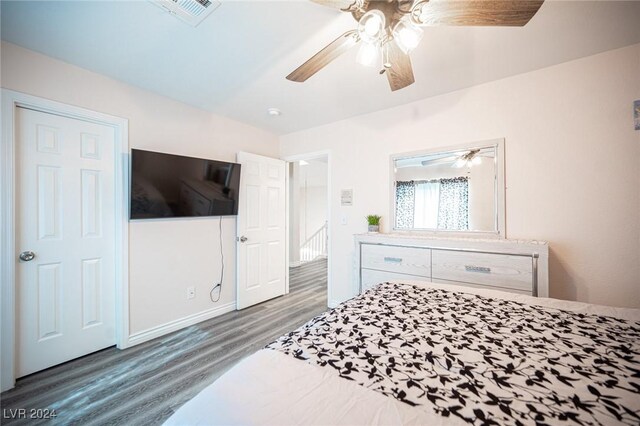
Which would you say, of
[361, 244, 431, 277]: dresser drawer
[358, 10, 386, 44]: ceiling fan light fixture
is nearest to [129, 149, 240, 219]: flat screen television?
[361, 244, 431, 277]: dresser drawer

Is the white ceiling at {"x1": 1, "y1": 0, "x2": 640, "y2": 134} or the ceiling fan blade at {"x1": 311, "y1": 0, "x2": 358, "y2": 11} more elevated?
the white ceiling at {"x1": 1, "y1": 0, "x2": 640, "y2": 134}

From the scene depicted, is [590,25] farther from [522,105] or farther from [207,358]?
[207,358]

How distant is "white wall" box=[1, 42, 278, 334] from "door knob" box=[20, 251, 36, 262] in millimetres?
627

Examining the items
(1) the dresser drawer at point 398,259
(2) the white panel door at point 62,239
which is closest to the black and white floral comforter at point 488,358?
(1) the dresser drawer at point 398,259

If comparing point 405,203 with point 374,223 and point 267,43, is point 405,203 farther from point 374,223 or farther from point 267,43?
point 267,43

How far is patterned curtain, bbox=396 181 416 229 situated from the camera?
2.79 m

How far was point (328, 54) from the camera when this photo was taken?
1387 mm

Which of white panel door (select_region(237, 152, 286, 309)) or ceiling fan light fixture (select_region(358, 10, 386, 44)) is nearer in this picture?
ceiling fan light fixture (select_region(358, 10, 386, 44))

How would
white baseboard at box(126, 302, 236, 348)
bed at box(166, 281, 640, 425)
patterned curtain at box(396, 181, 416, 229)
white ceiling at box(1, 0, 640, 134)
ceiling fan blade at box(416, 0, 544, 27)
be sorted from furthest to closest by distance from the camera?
patterned curtain at box(396, 181, 416, 229) < white baseboard at box(126, 302, 236, 348) < white ceiling at box(1, 0, 640, 134) < ceiling fan blade at box(416, 0, 544, 27) < bed at box(166, 281, 640, 425)

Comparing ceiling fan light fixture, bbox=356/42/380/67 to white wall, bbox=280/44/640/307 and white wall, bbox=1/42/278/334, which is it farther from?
white wall, bbox=1/42/278/334

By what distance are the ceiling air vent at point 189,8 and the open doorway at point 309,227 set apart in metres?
2.15

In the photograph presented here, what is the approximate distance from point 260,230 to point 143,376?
6.48 feet

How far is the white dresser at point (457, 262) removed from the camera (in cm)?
187

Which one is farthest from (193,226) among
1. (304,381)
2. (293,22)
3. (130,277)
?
(304,381)
